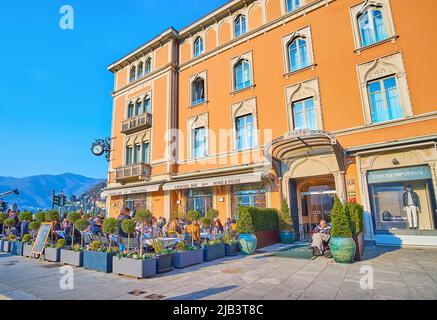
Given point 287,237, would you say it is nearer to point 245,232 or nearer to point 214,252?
point 245,232

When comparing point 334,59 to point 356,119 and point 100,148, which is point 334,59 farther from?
point 100,148

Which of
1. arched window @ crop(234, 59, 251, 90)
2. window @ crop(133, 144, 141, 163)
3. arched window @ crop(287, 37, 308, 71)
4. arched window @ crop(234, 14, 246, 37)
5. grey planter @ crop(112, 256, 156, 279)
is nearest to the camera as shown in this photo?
grey planter @ crop(112, 256, 156, 279)

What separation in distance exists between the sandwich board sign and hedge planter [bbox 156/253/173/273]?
18.1 feet

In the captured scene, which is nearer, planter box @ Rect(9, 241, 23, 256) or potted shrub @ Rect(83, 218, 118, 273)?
potted shrub @ Rect(83, 218, 118, 273)

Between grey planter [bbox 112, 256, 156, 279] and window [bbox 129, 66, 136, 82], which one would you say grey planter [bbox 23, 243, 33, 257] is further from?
window [bbox 129, 66, 136, 82]

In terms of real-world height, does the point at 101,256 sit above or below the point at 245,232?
below

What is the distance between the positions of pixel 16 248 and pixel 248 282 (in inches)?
426

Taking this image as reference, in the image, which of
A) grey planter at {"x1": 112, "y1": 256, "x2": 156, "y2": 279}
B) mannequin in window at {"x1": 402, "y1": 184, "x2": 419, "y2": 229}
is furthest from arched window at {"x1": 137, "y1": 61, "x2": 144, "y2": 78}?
mannequin in window at {"x1": 402, "y1": 184, "x2": 419, "y2": 229}

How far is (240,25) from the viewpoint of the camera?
58.0ft

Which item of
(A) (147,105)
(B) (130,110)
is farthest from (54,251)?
(B) (130,110)

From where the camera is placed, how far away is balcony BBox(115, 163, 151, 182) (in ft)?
63.7

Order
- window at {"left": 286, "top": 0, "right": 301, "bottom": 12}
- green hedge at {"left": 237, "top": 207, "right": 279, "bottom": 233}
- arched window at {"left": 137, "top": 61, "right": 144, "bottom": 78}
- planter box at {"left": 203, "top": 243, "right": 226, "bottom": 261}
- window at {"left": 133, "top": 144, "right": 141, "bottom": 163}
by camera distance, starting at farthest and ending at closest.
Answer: arched window at {"left": 137, "top": 61, "right": 144, "bottom": 78}, window at {"left": 133, "top": 144, "right": 141, "bottom": 163}, window at {"left": 286, "top": 0, "right": 301, "bottom": 12}, green hedge at {"left": 237, "top": 207, "right": 279, "bottom": 233}, planter box at {"left": 203, "top": 243, "right": 226, "bottom": 261}

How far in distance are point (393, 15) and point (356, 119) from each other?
16.9 feet

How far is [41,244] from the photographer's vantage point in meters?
9.80
